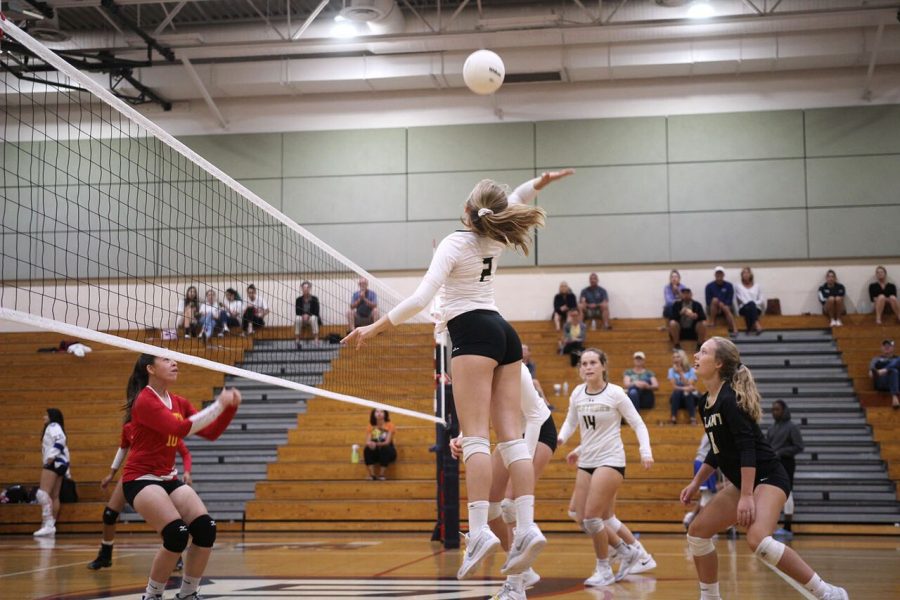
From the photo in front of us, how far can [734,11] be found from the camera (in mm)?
19781

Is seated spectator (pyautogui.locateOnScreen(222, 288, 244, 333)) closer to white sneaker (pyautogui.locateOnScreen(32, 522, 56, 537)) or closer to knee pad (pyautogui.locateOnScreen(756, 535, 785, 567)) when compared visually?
white sneaker (pyautogui.locateOnScreen(32, 522, 56, 537))

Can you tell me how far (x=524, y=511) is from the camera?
5.04 meters

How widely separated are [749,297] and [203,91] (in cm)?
1353

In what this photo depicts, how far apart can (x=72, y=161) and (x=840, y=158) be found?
1814 cm

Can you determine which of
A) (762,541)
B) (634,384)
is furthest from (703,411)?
(634,384)

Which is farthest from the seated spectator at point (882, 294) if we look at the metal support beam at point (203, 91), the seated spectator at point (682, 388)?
the metal support beam at point (203, 91)

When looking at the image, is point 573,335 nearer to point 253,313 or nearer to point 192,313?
point 253,313

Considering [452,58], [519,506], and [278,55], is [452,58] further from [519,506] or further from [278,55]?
[519,506]

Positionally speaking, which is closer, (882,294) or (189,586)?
(189,586)

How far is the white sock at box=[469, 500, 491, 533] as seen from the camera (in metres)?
4.97

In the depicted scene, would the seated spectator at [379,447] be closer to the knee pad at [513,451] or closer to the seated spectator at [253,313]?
the seated spectator at [253,313]

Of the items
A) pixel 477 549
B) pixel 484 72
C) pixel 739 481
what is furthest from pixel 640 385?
pixel 477 549

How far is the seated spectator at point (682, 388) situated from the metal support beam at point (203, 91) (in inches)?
499

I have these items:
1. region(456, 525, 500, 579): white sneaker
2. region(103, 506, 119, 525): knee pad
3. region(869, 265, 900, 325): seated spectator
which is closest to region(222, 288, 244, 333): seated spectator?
region(103, 506, 119, 525): knee pad
